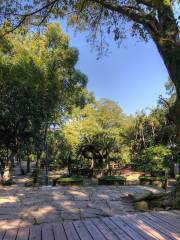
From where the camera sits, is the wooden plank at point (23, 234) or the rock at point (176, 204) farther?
the rock at point (176, 204)

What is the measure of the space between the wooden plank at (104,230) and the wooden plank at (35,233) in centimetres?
87

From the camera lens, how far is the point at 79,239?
3850 mm

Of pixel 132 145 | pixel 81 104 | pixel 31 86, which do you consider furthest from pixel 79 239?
pixel 81 104

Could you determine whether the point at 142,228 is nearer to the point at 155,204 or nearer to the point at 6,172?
the point at 155,204

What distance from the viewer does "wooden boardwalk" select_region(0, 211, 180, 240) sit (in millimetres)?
3965

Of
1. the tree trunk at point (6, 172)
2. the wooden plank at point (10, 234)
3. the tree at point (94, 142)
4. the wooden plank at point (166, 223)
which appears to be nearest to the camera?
the wooden plank at point (10, 234)

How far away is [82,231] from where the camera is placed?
4270mm

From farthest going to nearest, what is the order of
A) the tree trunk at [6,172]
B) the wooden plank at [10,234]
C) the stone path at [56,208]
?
the tree trunk at [6,172]
the stone path at [56,208]
the wooden plank at [10,234]

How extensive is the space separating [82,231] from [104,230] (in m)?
0.32

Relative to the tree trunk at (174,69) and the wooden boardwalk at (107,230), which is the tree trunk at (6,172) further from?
the wooden boardwalk at (107,230)

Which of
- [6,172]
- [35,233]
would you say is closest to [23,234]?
[35,233]

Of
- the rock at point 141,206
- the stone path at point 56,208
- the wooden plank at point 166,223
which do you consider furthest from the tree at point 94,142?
the wooden plank at point 166,223

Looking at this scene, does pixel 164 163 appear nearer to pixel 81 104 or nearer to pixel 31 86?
pixel 31 86

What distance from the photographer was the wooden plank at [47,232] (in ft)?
13.0
